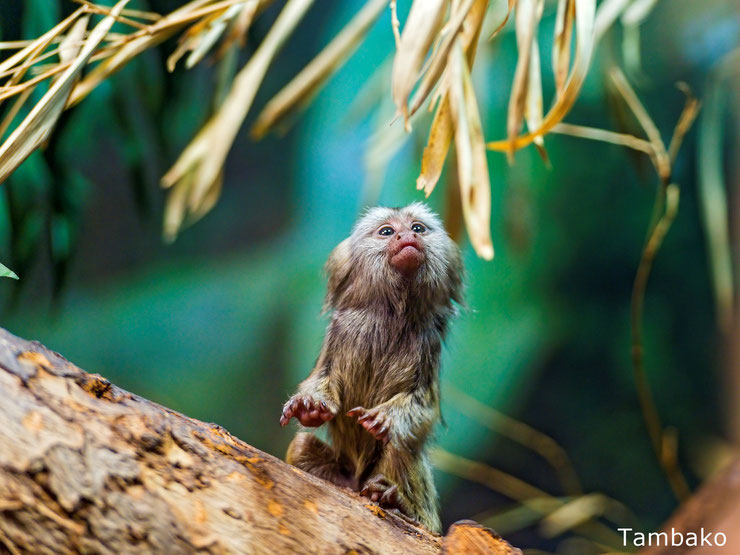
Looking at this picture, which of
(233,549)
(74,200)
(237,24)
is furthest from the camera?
(74,200)

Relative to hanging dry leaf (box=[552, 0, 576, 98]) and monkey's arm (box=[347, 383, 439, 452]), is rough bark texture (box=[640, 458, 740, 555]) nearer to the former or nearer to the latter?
monkey's arm (box=[347, 383, 439, 452])

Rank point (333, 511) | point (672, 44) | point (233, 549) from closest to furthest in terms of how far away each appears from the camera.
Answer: point (233, 549) < point (333, 511) < point (672, 44)

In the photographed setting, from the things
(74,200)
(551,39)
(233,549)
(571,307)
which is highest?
(551,39)

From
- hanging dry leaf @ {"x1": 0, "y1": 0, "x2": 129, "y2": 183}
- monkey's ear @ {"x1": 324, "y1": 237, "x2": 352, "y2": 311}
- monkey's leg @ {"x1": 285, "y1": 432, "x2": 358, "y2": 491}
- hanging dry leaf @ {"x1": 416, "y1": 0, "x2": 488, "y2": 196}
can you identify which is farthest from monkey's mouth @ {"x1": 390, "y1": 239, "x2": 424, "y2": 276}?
hanging dry leaf @ {"x1": 0, "y1": 0, "x2": 129, "y2": 183}

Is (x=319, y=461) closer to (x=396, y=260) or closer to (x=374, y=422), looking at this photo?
(x=374, y=422)

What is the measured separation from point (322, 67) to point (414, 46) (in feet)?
3.14

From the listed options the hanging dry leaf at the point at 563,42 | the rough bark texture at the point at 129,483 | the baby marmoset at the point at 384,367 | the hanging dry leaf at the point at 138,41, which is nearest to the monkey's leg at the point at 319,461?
the baby marmoset at the point at 384,367

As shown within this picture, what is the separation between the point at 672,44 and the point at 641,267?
3.76ft

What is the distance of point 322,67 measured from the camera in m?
2.85

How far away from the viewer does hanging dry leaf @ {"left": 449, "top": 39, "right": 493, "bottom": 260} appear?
6.28 feet

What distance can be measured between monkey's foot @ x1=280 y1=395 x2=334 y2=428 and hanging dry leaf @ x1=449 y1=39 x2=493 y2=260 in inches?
28.2

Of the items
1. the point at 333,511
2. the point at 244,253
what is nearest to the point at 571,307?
the point at 244,253

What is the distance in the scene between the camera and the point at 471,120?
2100 millimetres

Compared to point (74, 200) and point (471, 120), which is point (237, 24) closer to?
point (74, 200)
